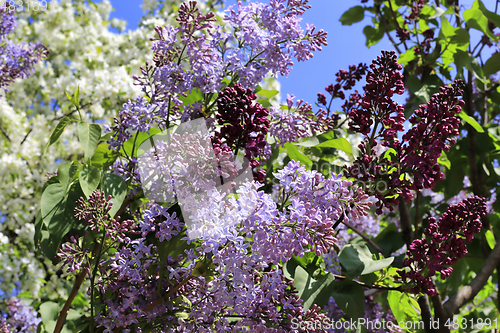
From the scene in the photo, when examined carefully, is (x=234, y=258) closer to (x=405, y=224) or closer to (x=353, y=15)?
(x=405, y=224)

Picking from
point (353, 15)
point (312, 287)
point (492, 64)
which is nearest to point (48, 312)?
point (312, 287)

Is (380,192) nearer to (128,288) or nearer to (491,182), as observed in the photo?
(128,288)

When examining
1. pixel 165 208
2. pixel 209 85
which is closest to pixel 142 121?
pixel 209 85

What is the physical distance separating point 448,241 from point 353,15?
1.79 m

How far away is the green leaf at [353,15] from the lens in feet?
7.70

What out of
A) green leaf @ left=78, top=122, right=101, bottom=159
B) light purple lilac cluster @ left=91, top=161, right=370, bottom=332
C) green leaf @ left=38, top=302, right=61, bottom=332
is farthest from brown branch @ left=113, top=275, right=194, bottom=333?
green leaf @ left=38, top=302, right=61, bottom=332

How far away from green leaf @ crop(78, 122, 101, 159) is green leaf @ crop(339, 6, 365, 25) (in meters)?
1.87

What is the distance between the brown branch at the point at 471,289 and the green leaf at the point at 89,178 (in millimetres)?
1450

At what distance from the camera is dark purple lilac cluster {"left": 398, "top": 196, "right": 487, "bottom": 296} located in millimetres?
957

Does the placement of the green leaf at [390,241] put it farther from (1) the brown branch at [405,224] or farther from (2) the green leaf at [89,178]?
(2) the green leaf at [89,178]

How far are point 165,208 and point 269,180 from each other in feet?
2.37

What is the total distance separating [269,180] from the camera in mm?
1477

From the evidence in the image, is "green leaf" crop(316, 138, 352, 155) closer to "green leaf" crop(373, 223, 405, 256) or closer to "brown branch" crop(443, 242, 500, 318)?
"green leaf" crop(373, 223, 405, 256)

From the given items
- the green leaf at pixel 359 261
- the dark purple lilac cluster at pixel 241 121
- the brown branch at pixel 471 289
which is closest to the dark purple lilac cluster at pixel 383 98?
the dark purple lilac cluster at pixel 241 121
